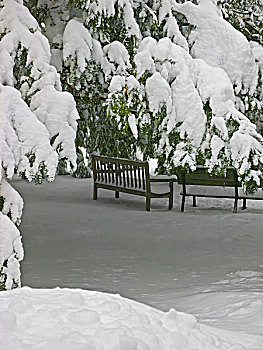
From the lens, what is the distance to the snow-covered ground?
2.21m

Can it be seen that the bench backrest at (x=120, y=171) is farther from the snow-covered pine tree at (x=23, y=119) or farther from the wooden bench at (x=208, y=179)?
the snow-covered pine tree at (x=23, y=119)

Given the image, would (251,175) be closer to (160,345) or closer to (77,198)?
(160,345)

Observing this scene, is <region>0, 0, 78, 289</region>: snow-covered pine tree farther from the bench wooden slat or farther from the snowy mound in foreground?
the bench wooden slat

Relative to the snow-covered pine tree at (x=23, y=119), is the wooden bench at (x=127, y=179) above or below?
below

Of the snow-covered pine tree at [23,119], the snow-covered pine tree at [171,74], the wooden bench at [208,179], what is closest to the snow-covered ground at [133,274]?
the wooden bench at [208,179]

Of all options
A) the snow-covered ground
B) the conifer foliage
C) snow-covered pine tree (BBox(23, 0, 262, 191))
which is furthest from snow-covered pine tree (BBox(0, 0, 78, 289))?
the snow-covered ground

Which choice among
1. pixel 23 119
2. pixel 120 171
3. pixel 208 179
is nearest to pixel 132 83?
pixel 23 119

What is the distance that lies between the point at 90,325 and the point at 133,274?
471cm

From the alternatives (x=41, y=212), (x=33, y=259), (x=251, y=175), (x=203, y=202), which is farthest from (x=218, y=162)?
(x=203, y=202)

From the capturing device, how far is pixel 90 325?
2199 mm

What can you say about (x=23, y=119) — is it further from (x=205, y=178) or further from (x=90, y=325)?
(x=205, y=178)

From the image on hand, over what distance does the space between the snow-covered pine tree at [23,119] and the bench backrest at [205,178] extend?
6171mm

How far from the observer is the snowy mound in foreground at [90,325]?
207cm

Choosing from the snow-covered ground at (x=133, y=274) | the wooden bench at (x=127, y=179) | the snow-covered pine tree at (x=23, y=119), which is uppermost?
the snow-covered pine tree at (x=23, y=119)
